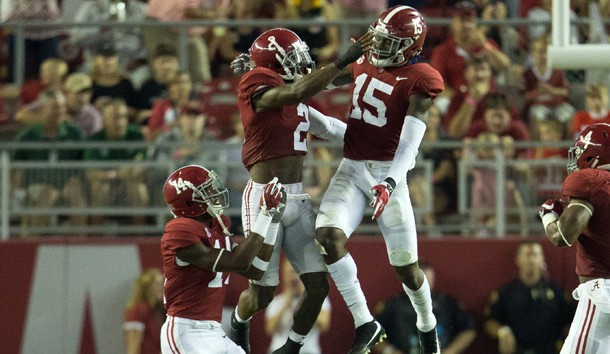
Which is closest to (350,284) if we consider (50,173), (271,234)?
(271,234)

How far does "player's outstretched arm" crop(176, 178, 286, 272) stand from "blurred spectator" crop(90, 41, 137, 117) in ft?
17.4

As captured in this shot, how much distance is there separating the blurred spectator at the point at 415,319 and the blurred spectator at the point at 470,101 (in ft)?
4.51

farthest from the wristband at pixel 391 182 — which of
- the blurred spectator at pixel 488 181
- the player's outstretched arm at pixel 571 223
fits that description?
the blurred spectator at pixel 488 181

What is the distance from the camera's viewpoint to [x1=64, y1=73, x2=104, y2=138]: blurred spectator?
13336mm

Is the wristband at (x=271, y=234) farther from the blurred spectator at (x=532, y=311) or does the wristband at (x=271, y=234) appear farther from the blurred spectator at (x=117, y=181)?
the blurred spectator at (x=532, y=311)

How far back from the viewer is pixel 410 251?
8750 millimetres

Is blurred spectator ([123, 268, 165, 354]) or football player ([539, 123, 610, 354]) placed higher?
football player ([539, 123, 610, 354])

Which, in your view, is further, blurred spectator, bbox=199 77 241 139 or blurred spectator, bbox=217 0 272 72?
blurred spectator, bbox=217 0 272 72

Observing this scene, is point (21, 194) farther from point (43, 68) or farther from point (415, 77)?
point (415, 77)

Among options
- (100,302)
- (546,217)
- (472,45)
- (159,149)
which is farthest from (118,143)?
(546,217)

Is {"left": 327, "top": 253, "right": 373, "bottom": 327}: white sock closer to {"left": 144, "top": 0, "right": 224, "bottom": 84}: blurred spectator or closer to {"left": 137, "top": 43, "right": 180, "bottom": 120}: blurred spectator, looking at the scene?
{"left": 137, "top": 43, "right": 180, "bottom": 120}: blurred spectator

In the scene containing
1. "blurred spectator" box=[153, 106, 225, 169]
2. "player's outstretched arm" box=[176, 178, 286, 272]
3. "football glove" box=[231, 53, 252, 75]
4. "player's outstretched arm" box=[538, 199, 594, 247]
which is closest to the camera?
"player's outstretched arm" box=[176, 178, 286, 272]

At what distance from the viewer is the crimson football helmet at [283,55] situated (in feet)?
28.1

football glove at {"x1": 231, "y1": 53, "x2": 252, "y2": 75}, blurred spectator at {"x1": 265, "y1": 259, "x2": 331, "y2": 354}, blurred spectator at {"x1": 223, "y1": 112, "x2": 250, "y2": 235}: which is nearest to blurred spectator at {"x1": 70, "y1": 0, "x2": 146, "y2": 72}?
blurred spectator at {"x1": 223, "y1": 112, "x2": 250, "y2": 235}
